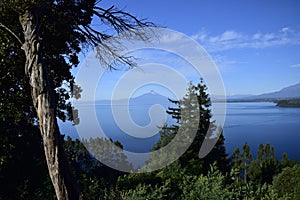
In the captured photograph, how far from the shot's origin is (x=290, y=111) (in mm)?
123188

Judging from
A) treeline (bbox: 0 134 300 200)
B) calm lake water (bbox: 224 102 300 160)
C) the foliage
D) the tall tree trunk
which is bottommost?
calm lake water (bbox: 224 102 300 160)

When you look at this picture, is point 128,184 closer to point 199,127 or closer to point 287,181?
point 287,181

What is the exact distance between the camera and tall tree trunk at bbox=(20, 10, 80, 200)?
9.86 ft

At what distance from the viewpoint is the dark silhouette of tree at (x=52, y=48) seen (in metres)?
3.04

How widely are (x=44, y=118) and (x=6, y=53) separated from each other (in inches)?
75.3

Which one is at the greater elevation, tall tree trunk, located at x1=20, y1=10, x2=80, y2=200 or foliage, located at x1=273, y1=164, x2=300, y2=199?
tall tree trunk, located at x1=20, y1=10, x2=80, y2=200

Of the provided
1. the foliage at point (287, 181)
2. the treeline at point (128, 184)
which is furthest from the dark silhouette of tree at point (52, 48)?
the foliage at point (287, 181)

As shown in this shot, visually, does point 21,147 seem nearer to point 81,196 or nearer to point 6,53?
point 6,53

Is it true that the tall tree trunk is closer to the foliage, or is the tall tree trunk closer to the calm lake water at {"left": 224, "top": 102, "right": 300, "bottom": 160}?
the foliage

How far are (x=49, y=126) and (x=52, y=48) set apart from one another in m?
2.44

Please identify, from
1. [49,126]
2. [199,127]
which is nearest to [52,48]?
[49,126]

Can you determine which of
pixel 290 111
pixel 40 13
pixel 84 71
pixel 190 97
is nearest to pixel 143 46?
pixel 84 71

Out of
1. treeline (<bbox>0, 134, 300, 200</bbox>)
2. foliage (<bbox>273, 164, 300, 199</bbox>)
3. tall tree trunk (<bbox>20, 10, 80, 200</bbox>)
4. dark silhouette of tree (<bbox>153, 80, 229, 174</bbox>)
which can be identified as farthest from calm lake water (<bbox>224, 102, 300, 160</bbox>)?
tall tree trunk (<bbox>20, 10, 80, 200</bbox>)

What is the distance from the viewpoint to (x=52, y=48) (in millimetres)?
5074
